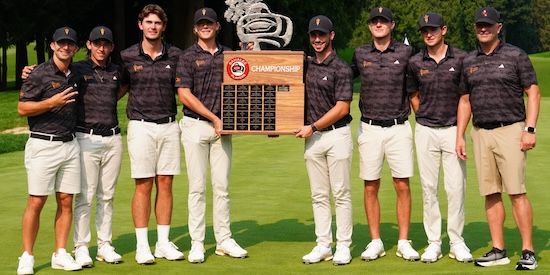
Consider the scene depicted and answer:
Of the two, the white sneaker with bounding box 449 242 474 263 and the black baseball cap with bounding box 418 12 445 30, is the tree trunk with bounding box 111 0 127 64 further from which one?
the white sneaker with bounding box 449 242 474 263

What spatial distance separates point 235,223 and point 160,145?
228cm

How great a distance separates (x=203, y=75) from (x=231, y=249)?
5.47 ft

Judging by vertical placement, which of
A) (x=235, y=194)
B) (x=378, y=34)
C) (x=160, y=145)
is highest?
(x=378, y=34)

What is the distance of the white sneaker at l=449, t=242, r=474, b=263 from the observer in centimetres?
974

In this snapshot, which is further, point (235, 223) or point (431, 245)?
point (235, 223)

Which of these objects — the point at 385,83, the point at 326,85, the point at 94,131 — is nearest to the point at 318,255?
the point at 326,85

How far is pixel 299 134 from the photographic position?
32.3 ft

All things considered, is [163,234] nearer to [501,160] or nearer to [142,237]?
[142,237]

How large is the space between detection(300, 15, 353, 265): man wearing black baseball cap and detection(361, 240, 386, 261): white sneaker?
6.7 inches

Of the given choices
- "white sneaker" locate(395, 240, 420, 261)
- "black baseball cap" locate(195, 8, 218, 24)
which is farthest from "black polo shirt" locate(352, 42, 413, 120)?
"black baseball cap" locate(195, 8, 218, 24)

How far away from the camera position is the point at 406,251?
9914 millimetres

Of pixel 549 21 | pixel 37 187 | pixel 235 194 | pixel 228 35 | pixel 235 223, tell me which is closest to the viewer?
pixel 37 187

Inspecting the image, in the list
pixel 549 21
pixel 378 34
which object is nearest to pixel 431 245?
pixel 378 34

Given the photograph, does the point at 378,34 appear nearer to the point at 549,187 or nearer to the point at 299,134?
the point at 299,134
